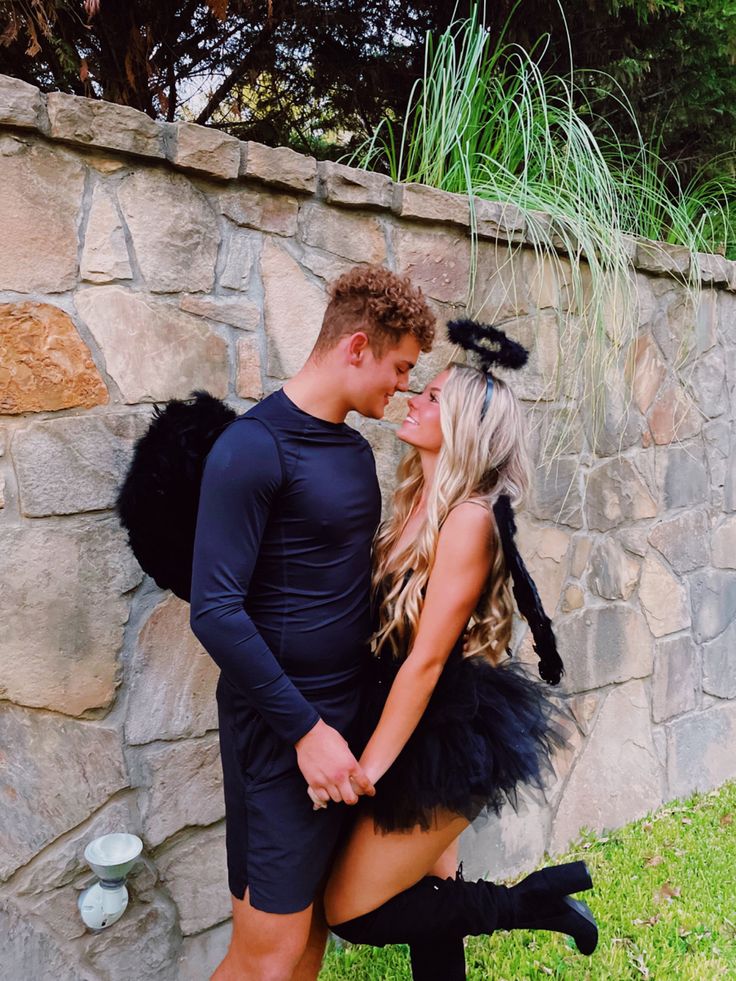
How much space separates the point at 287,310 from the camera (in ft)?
7.34

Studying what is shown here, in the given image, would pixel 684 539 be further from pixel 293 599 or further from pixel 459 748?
pixel 293 599

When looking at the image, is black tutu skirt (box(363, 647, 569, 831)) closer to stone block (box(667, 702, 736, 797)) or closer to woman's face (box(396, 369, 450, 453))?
woman's face (box(396, 369, 450, 453))

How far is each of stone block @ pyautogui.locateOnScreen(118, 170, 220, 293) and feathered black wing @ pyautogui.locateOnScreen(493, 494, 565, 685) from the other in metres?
1.08

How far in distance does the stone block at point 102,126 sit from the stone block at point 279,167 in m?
0.25

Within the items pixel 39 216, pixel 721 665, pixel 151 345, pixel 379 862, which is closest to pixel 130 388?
pixel 151 345

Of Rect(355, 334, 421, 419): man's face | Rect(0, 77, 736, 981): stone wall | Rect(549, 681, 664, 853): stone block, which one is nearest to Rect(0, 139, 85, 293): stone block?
Rect(0, 77, 736, 981): stone wall

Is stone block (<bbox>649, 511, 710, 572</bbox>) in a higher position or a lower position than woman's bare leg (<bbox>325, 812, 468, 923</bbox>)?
higher

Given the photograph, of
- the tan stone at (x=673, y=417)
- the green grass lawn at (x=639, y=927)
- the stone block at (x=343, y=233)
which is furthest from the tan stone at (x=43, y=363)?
the tan stone at (x=673, y=417)

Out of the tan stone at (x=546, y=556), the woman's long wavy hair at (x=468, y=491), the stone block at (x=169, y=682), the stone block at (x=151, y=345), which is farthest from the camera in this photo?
the tan stone at (x=546, y=556)

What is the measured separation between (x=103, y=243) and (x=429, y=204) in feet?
3.53

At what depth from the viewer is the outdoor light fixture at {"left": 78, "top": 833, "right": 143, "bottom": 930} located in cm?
189

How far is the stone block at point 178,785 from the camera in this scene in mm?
2094

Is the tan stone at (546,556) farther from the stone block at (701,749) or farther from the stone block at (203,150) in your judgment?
the stone block at (203,150)

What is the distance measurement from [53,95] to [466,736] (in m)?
1.80
